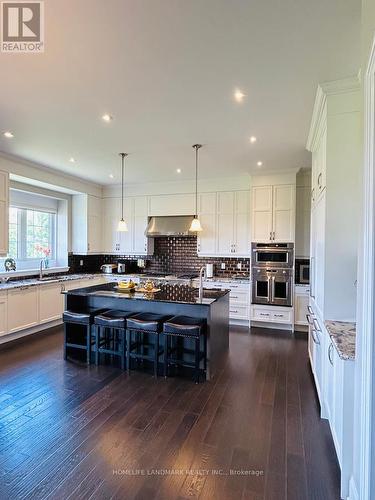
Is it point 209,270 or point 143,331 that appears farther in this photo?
point 209,270

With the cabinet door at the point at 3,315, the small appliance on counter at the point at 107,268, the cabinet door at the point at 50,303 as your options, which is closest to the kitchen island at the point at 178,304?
the cabinet door at the point at 3,315

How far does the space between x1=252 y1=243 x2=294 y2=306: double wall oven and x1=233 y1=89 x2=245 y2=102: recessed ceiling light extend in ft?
10.2

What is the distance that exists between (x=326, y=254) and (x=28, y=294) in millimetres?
4503

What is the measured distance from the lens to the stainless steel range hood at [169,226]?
6111mm

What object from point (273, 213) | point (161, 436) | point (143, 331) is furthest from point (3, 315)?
point (273, 213)

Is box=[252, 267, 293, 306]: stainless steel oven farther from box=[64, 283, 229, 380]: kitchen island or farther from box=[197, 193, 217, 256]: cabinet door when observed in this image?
box=[64, 283, 229, 380]: kitchen island

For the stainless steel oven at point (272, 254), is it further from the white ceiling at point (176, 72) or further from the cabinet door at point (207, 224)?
the white ceiling at point (176, 72)

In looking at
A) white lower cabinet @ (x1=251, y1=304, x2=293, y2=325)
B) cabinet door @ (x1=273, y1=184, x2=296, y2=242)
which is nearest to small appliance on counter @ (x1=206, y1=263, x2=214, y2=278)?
white lower cabinet @ (x1=251, y1=304, x2=293, y2=325)

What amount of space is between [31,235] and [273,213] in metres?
4.81

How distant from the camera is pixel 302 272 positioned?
17.7ft

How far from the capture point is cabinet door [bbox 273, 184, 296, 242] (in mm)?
5219

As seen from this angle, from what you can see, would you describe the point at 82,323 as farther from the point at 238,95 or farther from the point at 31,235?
the point at 238,95

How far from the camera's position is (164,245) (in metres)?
6.77

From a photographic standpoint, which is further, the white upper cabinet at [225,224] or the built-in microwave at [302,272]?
the white upper cabinet at [225,224]
